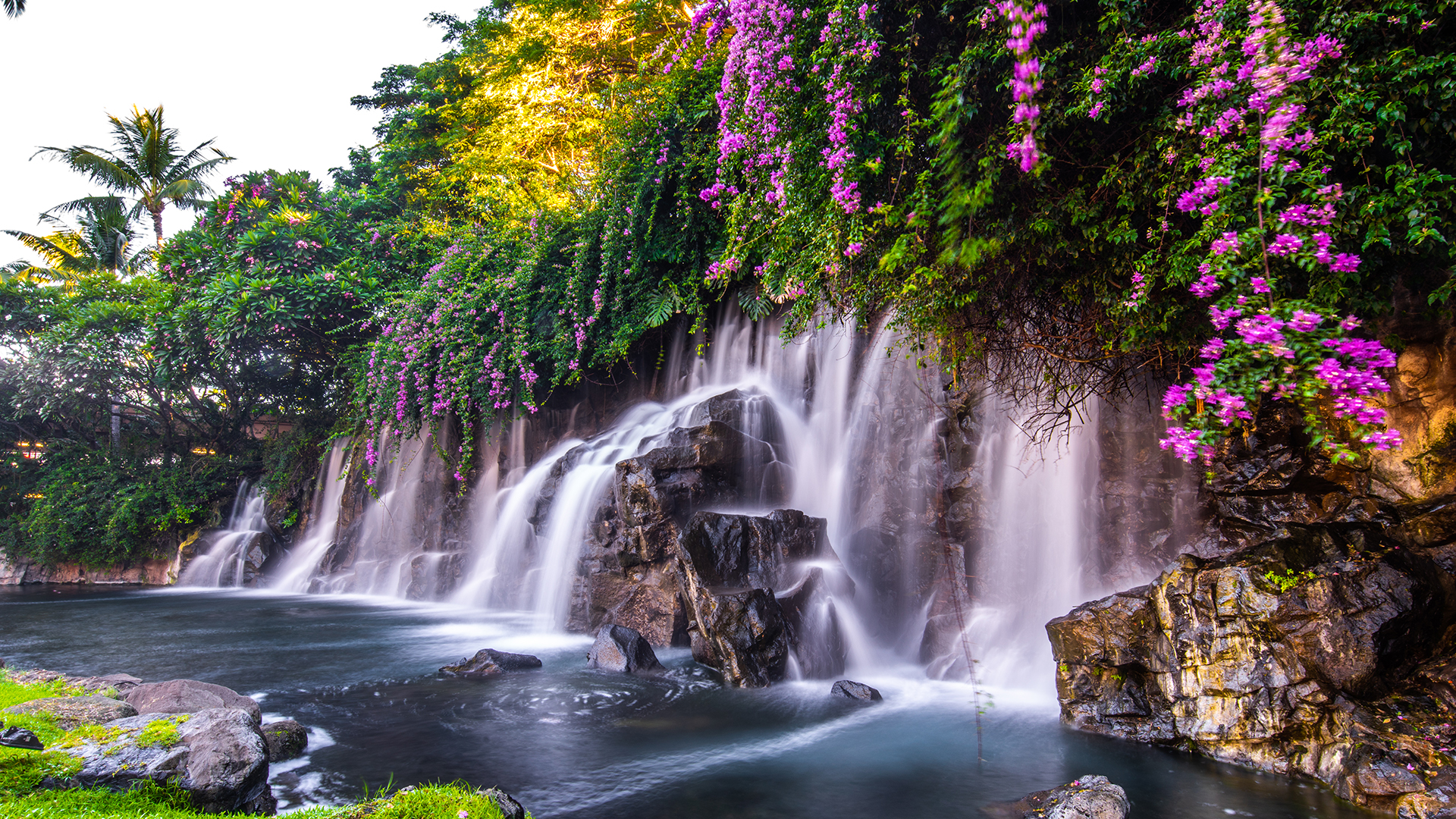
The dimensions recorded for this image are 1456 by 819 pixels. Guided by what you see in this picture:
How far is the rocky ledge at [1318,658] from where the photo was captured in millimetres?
3629

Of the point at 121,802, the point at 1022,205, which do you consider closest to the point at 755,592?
the point at 1022,205

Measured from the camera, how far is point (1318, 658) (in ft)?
12.8

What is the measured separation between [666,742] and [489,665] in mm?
2603

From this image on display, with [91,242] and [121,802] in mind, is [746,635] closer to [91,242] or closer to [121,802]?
[121,802]

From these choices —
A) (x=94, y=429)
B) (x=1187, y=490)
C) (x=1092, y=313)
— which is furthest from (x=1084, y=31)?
(x=94, y=429)

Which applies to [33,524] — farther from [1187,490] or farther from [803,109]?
[1187,490]

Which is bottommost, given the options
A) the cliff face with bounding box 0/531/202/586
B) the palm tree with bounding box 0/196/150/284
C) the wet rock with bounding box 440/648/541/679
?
the cliff face with bounding box 0/531/202/586

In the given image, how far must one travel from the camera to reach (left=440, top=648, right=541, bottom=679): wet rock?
6.49 metres

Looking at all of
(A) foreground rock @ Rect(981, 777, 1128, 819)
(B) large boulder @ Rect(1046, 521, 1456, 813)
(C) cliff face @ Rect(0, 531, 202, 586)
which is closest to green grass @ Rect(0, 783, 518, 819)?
(A) foreground rock @ Rect(981, 777, 1128, 819)

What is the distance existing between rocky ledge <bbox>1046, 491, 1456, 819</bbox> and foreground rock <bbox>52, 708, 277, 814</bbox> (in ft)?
16.3

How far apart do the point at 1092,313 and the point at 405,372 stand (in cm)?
1152

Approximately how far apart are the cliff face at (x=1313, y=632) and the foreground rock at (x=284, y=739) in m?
5.15

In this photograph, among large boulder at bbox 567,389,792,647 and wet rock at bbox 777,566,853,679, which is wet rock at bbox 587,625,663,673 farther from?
wet rock at bbox 777,566,853,679

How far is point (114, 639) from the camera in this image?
8758mm
